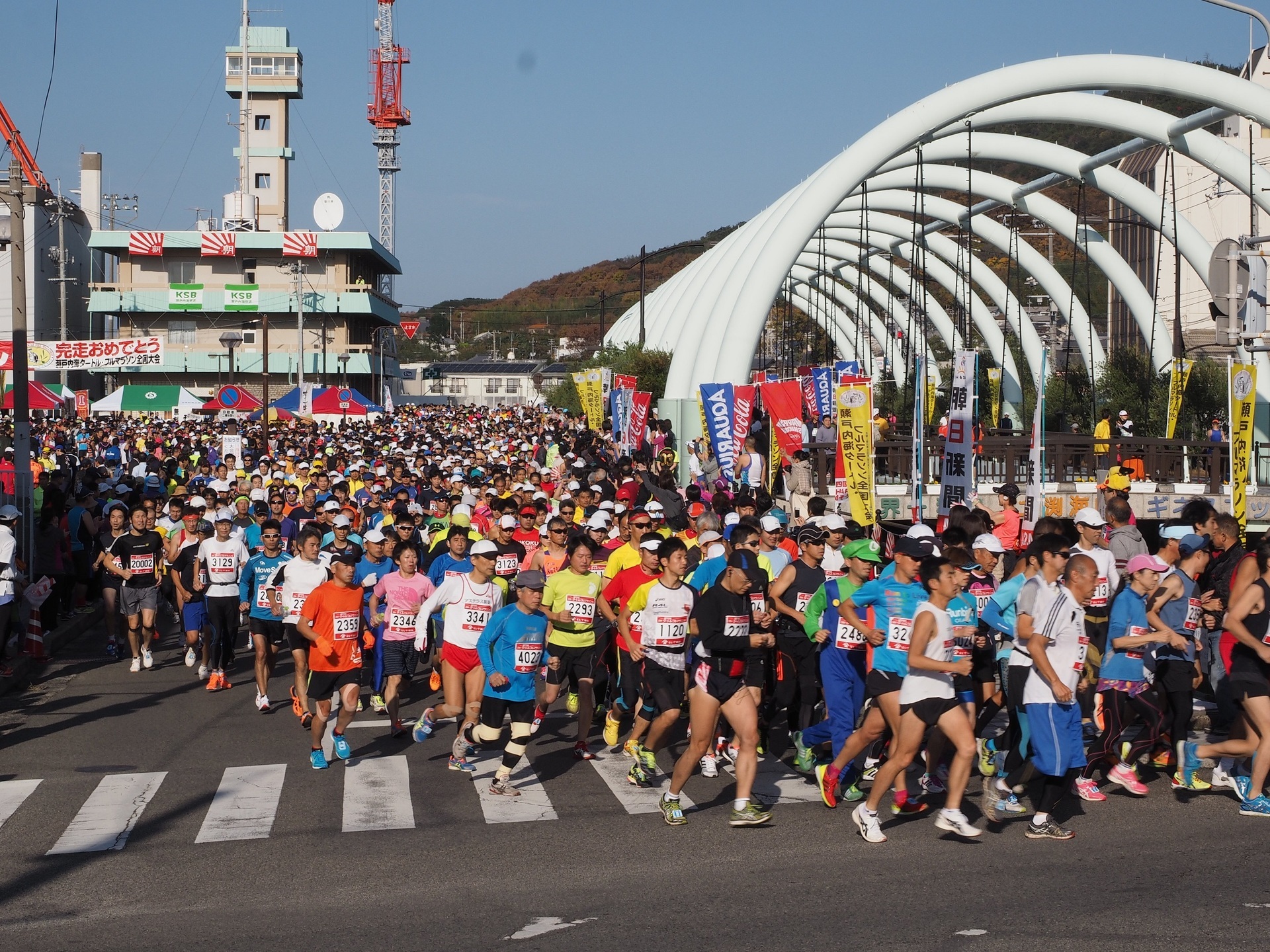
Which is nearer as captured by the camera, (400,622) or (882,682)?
(882,682)

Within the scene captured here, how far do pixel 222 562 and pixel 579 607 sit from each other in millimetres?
4931

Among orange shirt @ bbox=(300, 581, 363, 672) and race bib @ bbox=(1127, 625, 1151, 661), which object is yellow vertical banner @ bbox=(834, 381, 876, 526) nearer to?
race bib @ bbox=(1127, 625, 1151, 661)

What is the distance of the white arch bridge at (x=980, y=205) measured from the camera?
94.0 ft

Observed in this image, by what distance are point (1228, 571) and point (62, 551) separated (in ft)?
46.0

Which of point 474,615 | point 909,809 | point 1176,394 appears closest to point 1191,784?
point 909,809

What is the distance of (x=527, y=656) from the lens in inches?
363

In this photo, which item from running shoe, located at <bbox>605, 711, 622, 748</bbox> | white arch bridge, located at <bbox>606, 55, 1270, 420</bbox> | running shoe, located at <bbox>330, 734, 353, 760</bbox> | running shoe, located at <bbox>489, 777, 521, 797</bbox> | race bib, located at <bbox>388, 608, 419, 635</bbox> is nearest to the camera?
running shoe, located at <bbox>489, 777, 521, 797</bbox>

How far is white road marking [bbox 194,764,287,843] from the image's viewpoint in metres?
8.23

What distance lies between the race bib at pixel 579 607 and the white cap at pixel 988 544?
2.93 metres

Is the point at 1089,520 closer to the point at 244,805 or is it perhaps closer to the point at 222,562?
the point at 244,805

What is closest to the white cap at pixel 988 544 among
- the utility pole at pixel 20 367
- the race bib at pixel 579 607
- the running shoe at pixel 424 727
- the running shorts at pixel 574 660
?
the race bib at pixel 579 607

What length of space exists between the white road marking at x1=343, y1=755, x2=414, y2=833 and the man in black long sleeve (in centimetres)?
176

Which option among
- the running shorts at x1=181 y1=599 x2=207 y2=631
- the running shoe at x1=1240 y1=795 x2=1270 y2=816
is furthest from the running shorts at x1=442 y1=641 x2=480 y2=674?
the running shoe at x1=1240 y1=795 x2=1270 y2=816

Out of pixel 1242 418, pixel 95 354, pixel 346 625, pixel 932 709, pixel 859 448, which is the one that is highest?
pixel 95 354
